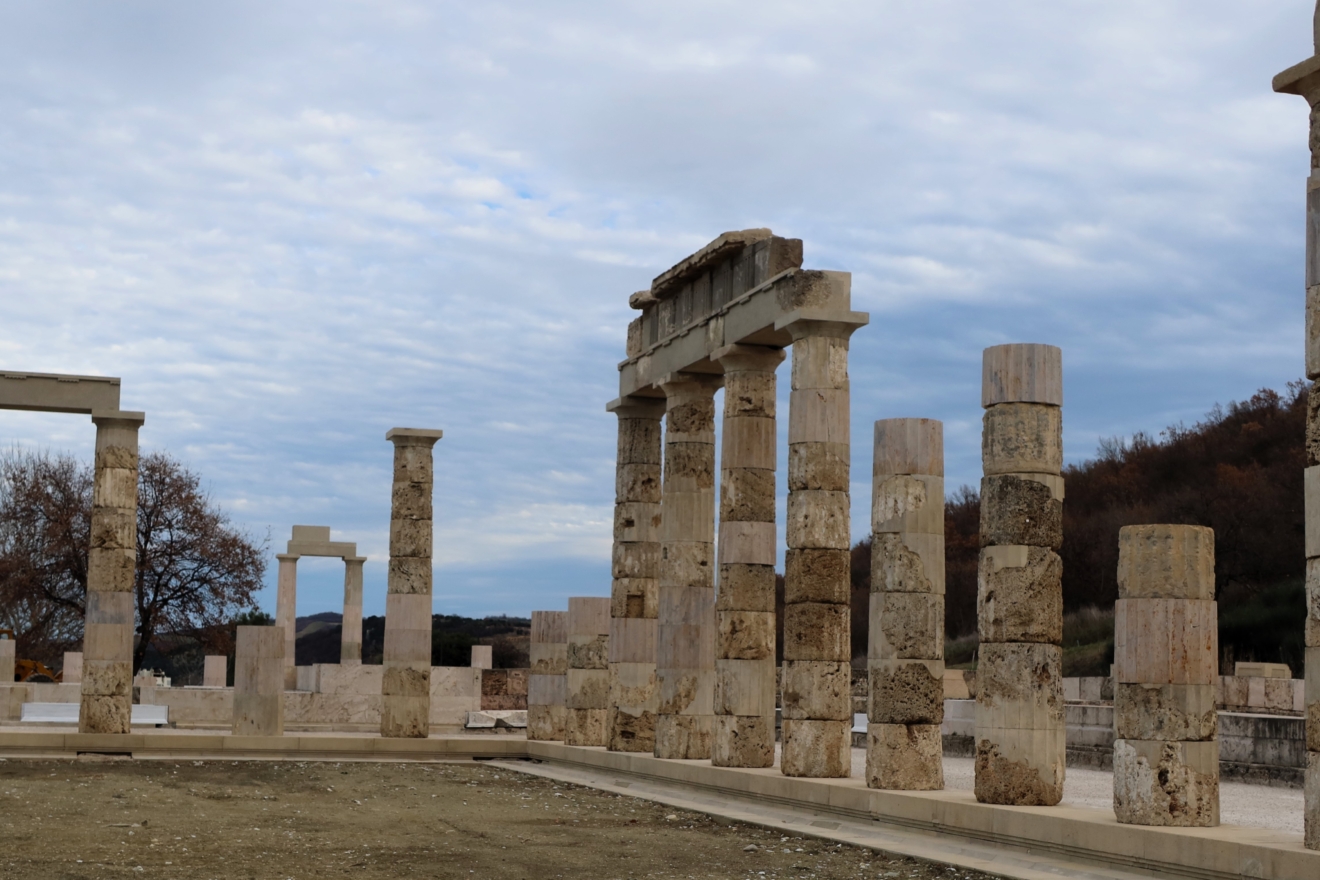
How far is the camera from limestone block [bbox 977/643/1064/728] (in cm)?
1209

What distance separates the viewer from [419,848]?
464 inches

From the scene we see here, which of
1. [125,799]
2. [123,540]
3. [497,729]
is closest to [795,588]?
[125,799]

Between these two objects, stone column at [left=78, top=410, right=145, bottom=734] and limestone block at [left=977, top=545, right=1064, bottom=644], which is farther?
stone column at [left=78, top=410, right=145, bottom=734]

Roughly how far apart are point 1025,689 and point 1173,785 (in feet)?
6.03

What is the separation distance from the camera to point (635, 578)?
1995cm

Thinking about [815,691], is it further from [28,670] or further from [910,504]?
[28,670]

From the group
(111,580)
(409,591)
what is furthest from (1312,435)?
(111,580)

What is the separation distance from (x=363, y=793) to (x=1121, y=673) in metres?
8.51

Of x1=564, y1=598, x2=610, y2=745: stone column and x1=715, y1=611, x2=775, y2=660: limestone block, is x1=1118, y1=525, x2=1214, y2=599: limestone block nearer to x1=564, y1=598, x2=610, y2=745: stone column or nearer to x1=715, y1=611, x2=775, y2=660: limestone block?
x1=715, y1=611, x2=775, y2=660: limestone block

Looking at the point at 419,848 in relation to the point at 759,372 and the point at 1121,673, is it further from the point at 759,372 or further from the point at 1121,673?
the point at 759,372

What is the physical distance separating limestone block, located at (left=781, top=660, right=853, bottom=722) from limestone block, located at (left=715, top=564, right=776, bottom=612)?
4.65 ft

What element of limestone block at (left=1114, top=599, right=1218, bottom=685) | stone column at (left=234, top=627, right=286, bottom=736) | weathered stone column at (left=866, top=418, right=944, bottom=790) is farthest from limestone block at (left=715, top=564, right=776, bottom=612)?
stone column at (left=234, top=627, right=286, bottom=736)

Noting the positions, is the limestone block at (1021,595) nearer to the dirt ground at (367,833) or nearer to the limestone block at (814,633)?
the dirt ground at (367,833)

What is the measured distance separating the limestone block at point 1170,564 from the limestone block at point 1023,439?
1527 millimetres
